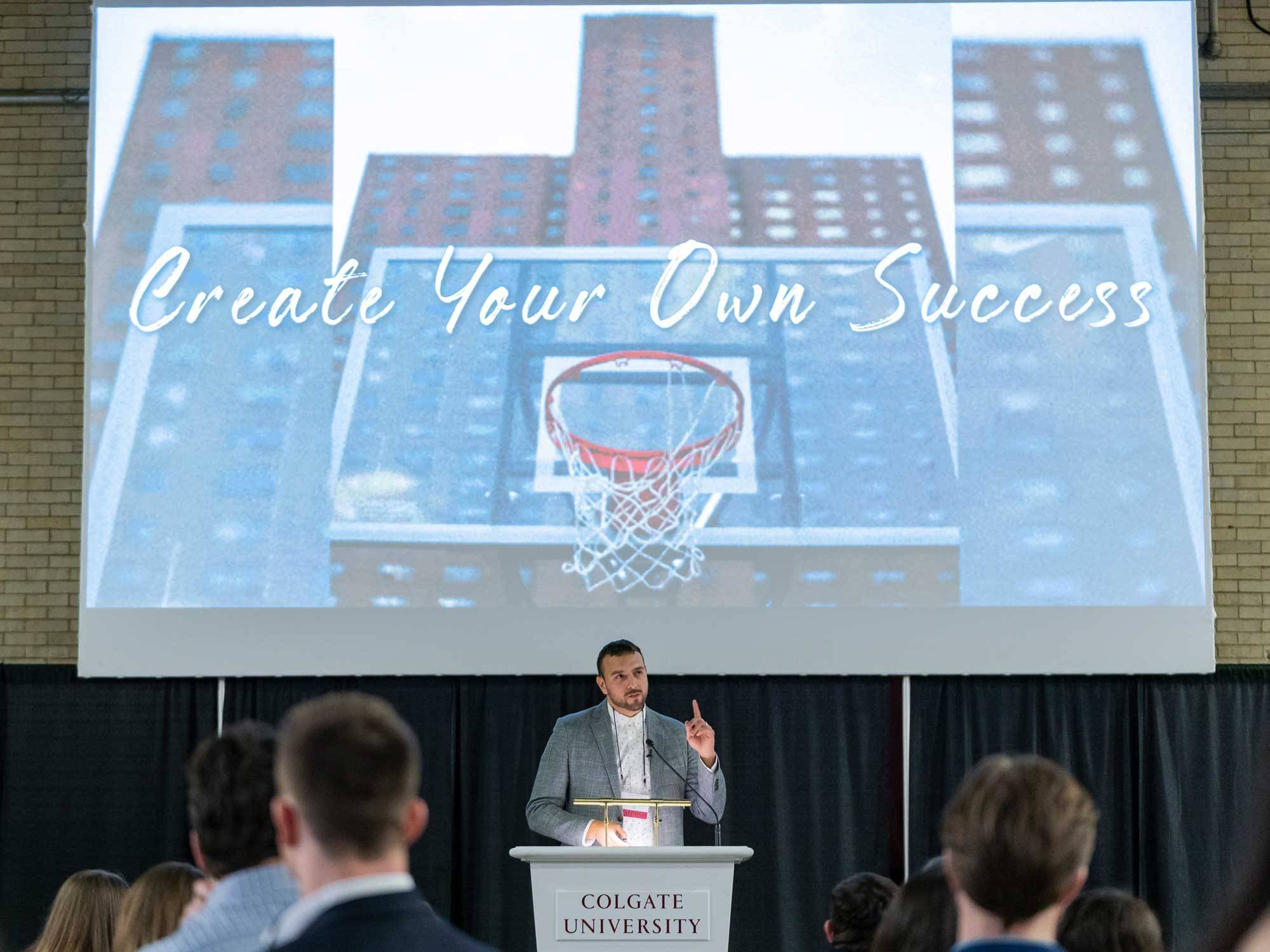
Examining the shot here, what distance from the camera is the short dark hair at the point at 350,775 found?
1.35 m

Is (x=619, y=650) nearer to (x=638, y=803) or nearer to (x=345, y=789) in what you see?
(x=638, y=803)

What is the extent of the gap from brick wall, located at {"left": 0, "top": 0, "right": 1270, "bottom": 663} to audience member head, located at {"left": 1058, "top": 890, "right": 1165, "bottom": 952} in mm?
5113

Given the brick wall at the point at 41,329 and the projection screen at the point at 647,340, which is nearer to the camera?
the projection screen at the point at 647,340

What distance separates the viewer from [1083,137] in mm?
6410

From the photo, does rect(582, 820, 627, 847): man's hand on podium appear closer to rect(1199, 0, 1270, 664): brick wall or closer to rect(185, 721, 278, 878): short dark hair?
rect(185, 721, 278, 878): short dark hair

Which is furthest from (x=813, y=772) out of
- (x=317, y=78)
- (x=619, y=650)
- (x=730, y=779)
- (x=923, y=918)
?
(x=923, y=918)

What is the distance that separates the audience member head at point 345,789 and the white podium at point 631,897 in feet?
9.03

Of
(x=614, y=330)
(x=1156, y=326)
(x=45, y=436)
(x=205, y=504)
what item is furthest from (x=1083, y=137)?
(x=45, y=436)

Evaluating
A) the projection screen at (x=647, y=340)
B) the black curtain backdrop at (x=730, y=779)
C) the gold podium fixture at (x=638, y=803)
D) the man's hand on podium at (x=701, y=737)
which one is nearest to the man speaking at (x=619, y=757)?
the man's hand on podium at (x=701, y=737)

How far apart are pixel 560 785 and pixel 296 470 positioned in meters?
1.97

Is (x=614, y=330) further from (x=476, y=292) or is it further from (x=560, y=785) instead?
(x=560, y=785)

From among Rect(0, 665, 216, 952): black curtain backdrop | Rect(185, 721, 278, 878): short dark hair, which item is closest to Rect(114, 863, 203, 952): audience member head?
Rect(185, 721, 278, 878): short dark hair

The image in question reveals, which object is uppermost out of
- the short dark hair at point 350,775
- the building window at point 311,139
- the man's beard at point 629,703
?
the building window at point 311,139

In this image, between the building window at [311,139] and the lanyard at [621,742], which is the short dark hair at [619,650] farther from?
the building window at [311,139]
